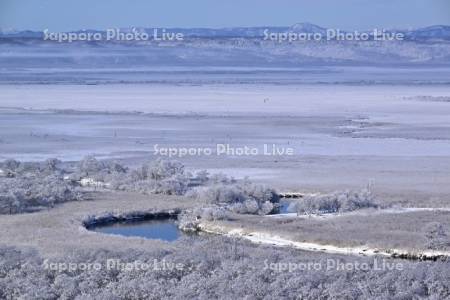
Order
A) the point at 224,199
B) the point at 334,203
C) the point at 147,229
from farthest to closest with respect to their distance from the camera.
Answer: the point at 224,199 < the point at 334,203 < the point at 147,229

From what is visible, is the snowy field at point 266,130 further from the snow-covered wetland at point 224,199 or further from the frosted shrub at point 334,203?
the frosted shrub at point 334,203

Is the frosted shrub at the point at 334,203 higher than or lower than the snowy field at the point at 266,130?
lower

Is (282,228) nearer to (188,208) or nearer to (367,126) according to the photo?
(188,208)

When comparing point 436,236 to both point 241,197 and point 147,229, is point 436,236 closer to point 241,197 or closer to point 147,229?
point 241,197

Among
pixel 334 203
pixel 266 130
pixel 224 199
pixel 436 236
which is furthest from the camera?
pixel 266 130

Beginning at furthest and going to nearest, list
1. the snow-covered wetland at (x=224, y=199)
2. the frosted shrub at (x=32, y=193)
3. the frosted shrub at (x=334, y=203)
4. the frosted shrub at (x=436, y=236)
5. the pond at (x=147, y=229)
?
the frosted shrub at (x=334, y=203) → the frosted shrub at (x=32, y=193) → the pond at (x=147, y=229) → the frosted shrub at (x=436, y=236) → the snow-covered wetland at (x=224, y=199)

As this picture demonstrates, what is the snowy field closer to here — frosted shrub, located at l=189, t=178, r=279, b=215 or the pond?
frosted shrub, located at l=189, t=178, r=279, b=215

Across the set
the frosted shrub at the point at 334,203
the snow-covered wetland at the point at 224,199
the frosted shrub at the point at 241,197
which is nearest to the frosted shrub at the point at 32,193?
the snow-covered wetland at the point at 224,199

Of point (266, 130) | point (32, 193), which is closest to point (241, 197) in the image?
point (32, 193)
